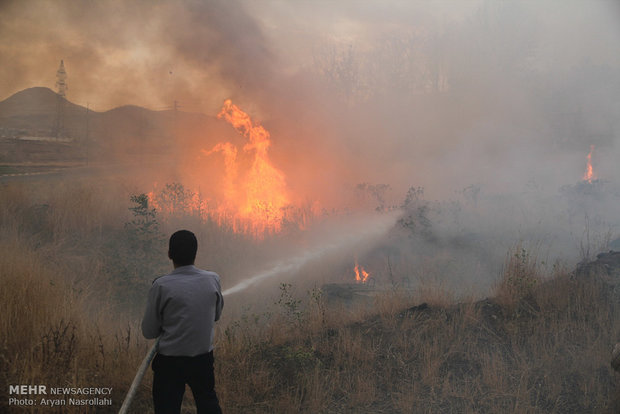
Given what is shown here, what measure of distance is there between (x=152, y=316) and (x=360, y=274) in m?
8.14

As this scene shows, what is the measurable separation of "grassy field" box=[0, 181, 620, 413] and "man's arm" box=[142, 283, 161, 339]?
1.19m

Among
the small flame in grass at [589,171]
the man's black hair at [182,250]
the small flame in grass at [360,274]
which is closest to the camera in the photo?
the man's black hair at [182,250]

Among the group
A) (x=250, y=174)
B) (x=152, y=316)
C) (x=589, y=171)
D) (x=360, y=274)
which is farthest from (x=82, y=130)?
(x=589, y=171)

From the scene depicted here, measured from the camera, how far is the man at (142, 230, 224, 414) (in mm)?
2764

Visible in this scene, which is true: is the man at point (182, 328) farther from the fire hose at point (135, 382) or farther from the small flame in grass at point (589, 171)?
the small flame in grass at point (589, 171)

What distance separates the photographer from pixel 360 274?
10.5m

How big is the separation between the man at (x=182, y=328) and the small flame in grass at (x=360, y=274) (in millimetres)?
7485

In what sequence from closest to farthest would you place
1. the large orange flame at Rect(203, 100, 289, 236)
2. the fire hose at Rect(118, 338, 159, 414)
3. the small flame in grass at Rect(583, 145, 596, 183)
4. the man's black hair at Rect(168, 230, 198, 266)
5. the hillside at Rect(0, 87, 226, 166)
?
the fire hose at Rect(118, 338, 159, 414) < the man's black hair at Rect(168, 230, 198, 266) < the hillside at Rect(0, 87, 226, 166) < the large orange flame at Rect(203, 100, 289, 236) < the small flame in grass at Rect(583, 145, 596, 183)

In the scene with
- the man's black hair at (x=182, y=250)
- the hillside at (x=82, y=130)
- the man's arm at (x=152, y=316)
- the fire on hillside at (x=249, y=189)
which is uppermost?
the hillside at (x=82, y=130)

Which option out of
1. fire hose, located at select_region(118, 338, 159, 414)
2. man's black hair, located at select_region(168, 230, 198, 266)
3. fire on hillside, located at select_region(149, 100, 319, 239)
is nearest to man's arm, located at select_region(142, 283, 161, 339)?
fire hose, located at select_region(118, 338, 159, 414)

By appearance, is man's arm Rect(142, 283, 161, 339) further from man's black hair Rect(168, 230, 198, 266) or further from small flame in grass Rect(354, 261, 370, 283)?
small flame in grass Rect(354, 261, 370, 283)

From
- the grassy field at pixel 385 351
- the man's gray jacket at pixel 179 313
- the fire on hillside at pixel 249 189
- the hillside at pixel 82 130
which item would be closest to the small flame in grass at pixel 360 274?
the grassy field at pixel 385 351

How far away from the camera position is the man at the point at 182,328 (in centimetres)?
276

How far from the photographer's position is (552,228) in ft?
39.0
